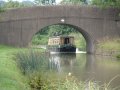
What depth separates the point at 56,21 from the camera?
4038 cm

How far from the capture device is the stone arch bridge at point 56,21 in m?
39.5

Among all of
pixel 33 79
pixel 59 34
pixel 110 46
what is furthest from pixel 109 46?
pixel 59 34

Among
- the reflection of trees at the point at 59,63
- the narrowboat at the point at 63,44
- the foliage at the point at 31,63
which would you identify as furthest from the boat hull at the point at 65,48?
the foliage at the point at 31,63

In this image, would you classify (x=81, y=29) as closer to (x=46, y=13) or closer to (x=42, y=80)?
(x=46, y=13)


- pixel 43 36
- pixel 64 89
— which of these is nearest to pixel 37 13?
pixel 64 89

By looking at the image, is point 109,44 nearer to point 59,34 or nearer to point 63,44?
point 63,44

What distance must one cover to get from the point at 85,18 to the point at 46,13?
4.05 metres

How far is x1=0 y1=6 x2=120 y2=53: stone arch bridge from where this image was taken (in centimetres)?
3950

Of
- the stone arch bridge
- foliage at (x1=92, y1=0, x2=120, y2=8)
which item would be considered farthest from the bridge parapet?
foliage at (x1=92, y1=0, x2=120, y2=8)

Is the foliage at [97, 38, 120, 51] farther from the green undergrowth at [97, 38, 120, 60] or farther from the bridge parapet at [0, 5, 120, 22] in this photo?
the bridge parapet at [0, 5, 120, 22]

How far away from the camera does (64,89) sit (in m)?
11.4

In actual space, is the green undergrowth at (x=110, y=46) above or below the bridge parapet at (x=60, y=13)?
below

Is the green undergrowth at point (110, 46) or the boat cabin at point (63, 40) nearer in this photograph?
the green undergrowth at point (110, 46)

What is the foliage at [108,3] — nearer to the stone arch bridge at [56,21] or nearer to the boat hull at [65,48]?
the stone arch bridge at [56,21]
